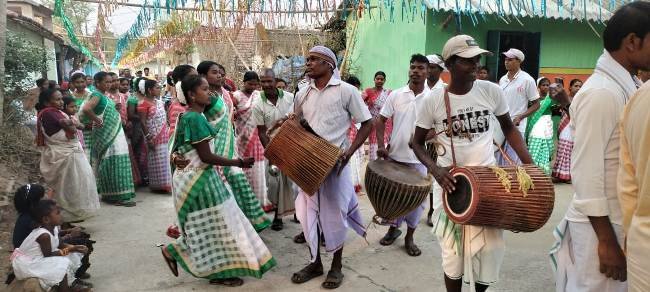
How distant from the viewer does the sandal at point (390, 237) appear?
472 cm

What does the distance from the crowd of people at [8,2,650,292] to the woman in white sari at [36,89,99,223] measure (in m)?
0.01

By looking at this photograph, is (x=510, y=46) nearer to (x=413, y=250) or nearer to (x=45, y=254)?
(x=413, y=250)

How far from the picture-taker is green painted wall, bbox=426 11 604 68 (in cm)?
938

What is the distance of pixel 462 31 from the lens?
30.9ft

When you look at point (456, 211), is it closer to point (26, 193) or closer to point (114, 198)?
point (26, 193)

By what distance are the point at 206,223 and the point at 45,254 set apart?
1047mm

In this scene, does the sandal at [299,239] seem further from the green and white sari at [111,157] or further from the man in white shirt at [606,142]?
the man in white shirt at [606,142]

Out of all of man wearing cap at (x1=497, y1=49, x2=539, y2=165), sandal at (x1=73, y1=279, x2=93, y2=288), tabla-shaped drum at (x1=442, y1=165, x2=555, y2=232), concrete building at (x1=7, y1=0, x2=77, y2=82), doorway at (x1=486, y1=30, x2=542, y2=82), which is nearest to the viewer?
tabla-shaped drum at (x1=442, y1=165, x2=555, y2=232)

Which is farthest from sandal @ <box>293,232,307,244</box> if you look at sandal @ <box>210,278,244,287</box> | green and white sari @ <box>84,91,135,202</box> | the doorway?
the doorway

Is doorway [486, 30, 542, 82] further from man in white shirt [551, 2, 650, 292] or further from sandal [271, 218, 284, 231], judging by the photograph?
man in white shirt [551, 2, 650, 292]

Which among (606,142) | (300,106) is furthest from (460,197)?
(300,106)

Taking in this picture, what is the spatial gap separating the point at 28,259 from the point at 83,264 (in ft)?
1.81

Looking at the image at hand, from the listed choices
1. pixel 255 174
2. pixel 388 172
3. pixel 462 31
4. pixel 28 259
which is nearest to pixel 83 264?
pixel 28 259

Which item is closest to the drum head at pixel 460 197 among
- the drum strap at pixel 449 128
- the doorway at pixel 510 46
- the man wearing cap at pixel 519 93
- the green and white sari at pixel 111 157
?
the drum strap at pixel 449 128
